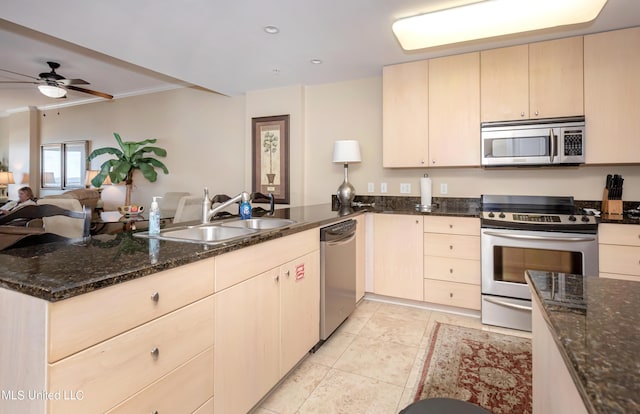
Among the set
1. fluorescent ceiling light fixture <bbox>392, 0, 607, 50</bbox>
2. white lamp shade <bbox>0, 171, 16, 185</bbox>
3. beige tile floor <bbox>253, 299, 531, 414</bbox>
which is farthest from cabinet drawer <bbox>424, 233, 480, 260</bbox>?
white lamp shade <bbox>0, 171, 16, 185</bbox>

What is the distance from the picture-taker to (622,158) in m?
2.69

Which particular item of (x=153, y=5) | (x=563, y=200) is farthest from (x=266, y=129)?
(x=563, y=200)

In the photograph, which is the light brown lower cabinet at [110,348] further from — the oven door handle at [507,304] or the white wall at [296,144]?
the white wall at [296,144]

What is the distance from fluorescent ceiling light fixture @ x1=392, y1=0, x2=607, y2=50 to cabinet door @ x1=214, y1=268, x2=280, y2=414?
2.08 meters

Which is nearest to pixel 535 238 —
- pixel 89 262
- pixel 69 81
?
pixel 89 262

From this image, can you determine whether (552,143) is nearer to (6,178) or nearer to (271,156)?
(271,156)

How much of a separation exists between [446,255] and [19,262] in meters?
2.94

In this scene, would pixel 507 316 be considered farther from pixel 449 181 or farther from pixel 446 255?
pixel 449 181

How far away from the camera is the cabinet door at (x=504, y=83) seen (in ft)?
9.68

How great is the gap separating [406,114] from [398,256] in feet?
4.70

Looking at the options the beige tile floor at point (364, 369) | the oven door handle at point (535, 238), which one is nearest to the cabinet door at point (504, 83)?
the oven door handle at point (535, 238)

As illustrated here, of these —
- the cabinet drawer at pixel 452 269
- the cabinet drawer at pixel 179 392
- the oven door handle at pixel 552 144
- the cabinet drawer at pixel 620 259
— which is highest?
A: the oven door handle at pixel 552 144

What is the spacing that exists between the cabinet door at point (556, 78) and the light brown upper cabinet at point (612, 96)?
57 millimetres

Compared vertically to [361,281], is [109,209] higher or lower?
higher
